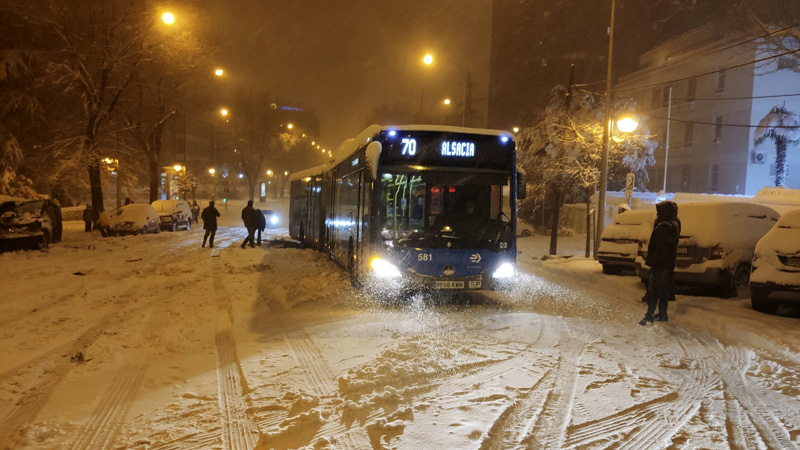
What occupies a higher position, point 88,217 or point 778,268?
point 778,268

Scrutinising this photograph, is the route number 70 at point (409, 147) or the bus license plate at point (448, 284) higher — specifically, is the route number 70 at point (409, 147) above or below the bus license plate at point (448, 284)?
above

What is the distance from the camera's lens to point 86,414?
184 inches

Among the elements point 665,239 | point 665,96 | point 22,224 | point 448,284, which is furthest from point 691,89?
point 22,224

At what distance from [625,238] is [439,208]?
6.59m

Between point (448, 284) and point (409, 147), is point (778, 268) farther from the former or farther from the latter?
point (409, 147)

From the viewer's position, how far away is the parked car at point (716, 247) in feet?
34.3

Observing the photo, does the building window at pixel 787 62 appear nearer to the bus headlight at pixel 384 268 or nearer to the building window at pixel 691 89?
the building window at pixel 691 89

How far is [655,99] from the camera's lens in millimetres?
44531

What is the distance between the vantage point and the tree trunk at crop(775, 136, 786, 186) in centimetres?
3213

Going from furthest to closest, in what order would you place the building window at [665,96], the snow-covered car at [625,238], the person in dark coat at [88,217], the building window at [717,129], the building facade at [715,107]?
the building window at [665,96] < the building window at [717,129] < the building facade at [715,107] < the person in dark coat at [88,217] < the snow-covered car at [625,238]

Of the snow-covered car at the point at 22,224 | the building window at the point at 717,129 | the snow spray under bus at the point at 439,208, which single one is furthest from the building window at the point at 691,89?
the snow-covered car at the point at 22,224

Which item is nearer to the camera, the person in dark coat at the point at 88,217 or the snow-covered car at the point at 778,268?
the snow-covered car at the point at 778,268

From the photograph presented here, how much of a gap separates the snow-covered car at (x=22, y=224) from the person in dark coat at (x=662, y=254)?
16762 millimetres

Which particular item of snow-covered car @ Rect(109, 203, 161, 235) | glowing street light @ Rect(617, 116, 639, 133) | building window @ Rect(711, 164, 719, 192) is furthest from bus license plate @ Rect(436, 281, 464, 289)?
building window @ Rect(711, 164, 719, 192)
